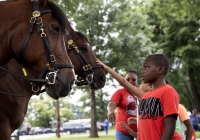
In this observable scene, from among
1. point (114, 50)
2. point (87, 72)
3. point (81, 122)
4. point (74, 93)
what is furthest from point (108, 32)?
point (81, 122)

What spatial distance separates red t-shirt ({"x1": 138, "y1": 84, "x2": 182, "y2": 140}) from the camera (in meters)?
3.57

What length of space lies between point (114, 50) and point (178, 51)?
21.3ft

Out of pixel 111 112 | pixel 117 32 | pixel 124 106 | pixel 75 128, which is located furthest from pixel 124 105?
pixel 75 128

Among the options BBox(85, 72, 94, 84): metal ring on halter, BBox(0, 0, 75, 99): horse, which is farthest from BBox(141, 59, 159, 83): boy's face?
BBox(85, 72, 94, 84): metal ring on halter

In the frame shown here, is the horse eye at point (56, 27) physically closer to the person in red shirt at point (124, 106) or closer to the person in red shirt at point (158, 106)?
the person in red shirt at point (158, 106)

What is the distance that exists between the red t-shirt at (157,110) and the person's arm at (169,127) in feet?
0.17

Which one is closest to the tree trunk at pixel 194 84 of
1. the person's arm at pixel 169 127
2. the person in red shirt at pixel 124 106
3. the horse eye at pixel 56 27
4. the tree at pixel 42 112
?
the person in red shirt at pixel 124 106

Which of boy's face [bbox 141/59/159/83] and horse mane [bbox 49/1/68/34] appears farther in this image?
horse mane [bbox 49/1/68/34]

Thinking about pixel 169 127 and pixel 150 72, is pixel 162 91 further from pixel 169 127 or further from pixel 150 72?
pixel 169 127

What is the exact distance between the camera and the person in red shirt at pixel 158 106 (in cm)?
352

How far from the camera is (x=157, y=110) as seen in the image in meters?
3.64

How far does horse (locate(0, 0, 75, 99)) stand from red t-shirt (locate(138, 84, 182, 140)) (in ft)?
2.76

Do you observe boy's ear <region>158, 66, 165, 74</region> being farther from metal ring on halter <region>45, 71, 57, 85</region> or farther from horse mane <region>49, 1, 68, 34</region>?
horse mane <region>49, 1, 68, 34</region>

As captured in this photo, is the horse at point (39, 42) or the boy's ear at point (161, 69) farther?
the horse at point (39, 42)
